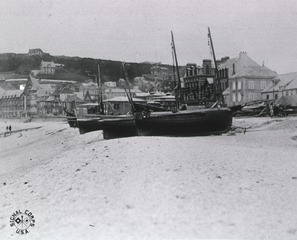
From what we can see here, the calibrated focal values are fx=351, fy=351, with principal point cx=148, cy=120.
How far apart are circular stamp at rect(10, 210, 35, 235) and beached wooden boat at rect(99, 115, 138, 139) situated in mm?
15577

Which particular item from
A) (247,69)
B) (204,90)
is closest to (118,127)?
(247,69)

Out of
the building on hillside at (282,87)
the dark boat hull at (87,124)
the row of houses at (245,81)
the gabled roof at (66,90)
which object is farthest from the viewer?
the gabled roof at (66,90)

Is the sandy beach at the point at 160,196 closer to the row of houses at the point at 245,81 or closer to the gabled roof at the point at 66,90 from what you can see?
the row of houses at the point at 245,81

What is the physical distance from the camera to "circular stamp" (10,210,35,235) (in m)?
6.62

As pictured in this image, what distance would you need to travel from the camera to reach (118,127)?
2316cm

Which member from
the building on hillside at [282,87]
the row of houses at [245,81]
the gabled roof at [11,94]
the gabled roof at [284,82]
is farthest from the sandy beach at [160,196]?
the gabled roof at [11,94]

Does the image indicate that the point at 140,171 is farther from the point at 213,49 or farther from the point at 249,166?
the point at 213,49

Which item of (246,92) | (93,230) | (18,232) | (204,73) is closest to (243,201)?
(93,230)

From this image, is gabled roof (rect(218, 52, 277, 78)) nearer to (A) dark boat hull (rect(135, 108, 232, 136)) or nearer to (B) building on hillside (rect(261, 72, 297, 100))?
(B) building on hillside (rect(261, 72, 297, 100))

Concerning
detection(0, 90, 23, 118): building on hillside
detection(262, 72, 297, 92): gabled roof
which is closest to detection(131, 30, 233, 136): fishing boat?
detection(262, 72, 297, 92): gabled roof

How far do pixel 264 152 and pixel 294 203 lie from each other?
17.6 ft

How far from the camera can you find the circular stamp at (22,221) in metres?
6.62

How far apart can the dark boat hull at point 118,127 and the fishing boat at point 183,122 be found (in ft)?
9.51

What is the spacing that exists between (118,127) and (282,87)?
1239 inches
